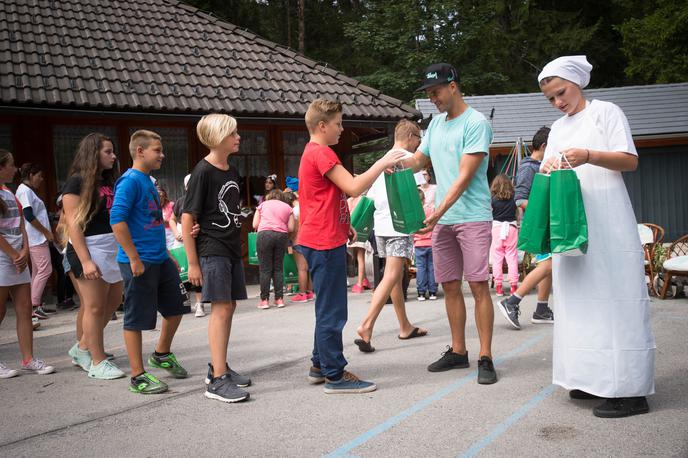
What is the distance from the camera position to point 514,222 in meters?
9.75

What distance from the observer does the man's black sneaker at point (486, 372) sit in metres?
4.91

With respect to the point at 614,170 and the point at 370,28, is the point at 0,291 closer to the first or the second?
the point at 614,170

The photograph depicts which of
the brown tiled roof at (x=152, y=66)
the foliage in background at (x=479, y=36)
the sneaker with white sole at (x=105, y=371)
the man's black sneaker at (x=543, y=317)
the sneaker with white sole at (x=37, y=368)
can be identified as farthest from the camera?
the foliage in background at (x=479, y=36)

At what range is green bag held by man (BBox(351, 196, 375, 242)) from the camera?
20.2ft

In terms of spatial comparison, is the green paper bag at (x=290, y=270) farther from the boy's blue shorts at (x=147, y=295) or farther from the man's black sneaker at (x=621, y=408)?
the man's black sneaker at (x=621, y=408)

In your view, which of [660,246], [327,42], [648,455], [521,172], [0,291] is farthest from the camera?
[327,42]

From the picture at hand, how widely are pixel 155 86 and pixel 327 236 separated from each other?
8.31 m

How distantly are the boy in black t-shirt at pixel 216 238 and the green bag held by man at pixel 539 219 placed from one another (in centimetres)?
220

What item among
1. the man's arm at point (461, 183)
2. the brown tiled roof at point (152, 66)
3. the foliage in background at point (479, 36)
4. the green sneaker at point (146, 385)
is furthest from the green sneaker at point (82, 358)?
the foliage in background at point (479, 36)

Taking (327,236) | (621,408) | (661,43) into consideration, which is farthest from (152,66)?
(661,43)

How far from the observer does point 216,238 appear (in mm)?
4938

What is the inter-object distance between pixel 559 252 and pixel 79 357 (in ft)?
14.5

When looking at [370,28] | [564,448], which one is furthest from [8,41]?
[370,28]

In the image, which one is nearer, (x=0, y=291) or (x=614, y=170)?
(x=614, y=170)
